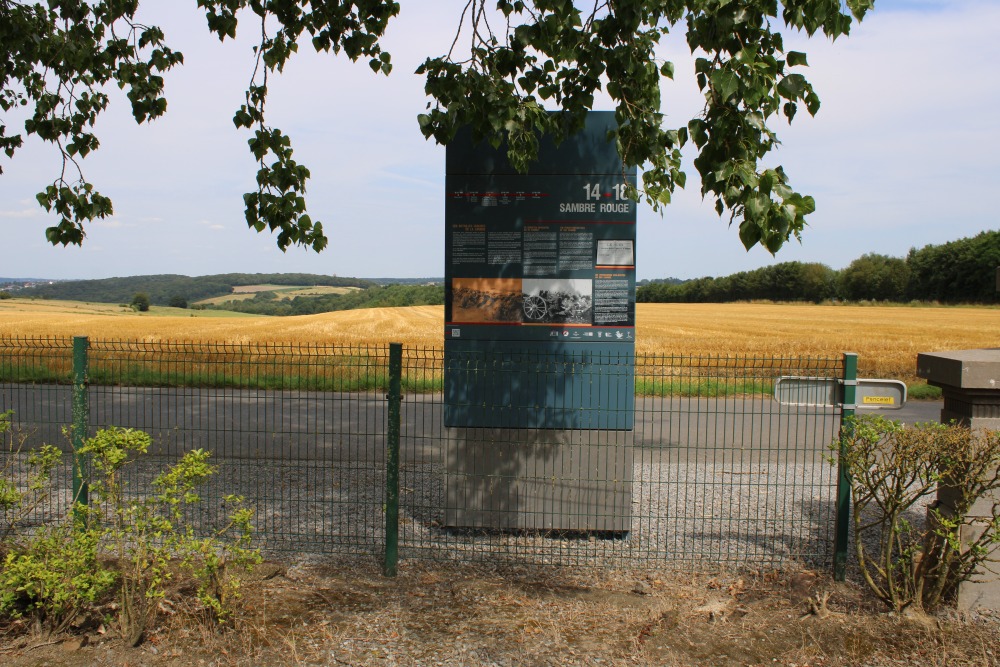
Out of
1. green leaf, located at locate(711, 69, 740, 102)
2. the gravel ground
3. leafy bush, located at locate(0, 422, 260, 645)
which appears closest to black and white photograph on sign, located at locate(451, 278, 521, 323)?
the gravel ground

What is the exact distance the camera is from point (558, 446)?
580cm

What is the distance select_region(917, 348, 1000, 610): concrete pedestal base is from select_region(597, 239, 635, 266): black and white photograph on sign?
2152 millimetres

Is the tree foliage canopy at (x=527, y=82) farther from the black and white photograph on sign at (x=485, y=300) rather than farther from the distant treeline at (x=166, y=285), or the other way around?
the distant treeline at (x=166, y=285)

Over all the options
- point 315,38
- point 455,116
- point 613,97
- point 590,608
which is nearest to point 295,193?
point 315,38

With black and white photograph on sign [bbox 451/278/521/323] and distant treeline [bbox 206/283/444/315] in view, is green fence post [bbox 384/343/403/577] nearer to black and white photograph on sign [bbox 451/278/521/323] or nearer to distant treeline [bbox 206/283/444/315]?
black and white photograph on sign [bbox 451/278/521/323]

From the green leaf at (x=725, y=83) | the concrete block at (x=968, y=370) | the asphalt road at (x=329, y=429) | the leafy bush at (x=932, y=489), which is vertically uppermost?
the green leaf at (x=725, y=83)

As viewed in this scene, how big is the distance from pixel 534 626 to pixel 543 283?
2.46 m

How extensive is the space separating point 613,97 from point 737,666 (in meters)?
3.39

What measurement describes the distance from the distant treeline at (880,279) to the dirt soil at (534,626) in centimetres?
7943

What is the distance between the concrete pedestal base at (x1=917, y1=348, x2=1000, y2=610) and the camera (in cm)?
456

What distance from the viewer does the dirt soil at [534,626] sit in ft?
13.1

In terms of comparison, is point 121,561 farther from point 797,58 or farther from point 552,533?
point 797,58

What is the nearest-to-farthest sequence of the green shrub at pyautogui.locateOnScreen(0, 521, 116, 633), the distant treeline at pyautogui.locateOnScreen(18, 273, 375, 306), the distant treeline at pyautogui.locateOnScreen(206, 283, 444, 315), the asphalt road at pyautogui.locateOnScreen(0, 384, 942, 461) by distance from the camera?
the green shrub at pyautogui.locateOnScreen(0, 521, 116, 633) < the asphalt road at pyautogui.locateOnScreen(0, 384, 942, 461) < the distant treeline at pyautogui.locateOnScreen(206, 283, 444, 315) < the distant treeline at pyautogui.locateOnScreen(18, 273, 375, 306)

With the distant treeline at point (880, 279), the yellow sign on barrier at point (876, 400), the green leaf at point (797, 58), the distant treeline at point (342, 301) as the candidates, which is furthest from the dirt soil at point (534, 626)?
the distant treeline at point (880, 279)
